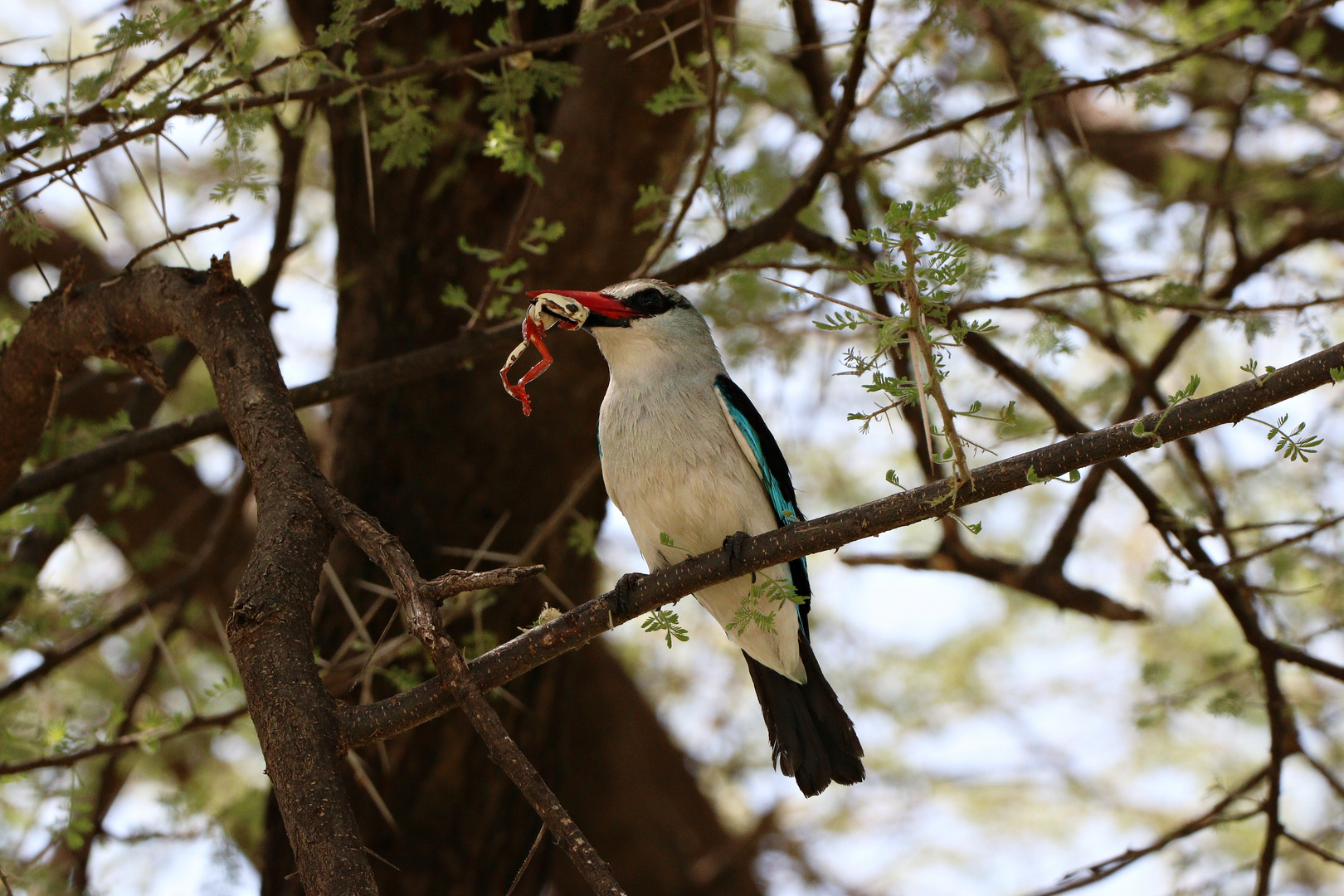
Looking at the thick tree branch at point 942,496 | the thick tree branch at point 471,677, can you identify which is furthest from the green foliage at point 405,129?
the thick tree branch at point 942,496

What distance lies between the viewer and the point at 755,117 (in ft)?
23.0

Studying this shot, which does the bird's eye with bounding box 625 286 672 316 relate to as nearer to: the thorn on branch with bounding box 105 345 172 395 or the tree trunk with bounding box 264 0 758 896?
the tree trunk with bounding box 264 0 758 896

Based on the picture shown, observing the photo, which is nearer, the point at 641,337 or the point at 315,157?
the point at 641,337

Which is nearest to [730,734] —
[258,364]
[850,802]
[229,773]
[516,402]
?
[850,802]

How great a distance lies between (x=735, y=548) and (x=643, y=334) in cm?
120

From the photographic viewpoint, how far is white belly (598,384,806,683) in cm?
338

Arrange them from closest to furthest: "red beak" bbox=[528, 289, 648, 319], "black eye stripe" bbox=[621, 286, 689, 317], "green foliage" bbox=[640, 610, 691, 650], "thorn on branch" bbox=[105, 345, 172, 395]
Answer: "green foliage" bbox=[640, 610, 691, 650]
"thorn on branch" bbox=[105, 345, 172, 395]
"red beak" bbox=[528, 289, 648, 319]
"black eye stripe" bbox=[621, 286, 689, 317]

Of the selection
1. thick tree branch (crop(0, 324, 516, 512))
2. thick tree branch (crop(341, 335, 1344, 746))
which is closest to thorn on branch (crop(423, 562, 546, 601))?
thick tree branch (crop(341, 335, 1344, 746))

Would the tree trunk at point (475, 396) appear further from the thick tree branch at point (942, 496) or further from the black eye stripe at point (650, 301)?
the thick tree branch at point (942, 496)

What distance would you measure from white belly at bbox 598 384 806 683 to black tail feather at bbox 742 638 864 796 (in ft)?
0.18

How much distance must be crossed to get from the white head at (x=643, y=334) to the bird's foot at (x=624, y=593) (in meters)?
0.76

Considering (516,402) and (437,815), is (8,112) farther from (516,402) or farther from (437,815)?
(437,815)

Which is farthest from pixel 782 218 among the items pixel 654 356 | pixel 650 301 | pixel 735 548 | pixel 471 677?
pixel 471 677

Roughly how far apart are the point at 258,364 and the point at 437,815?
239 cm
